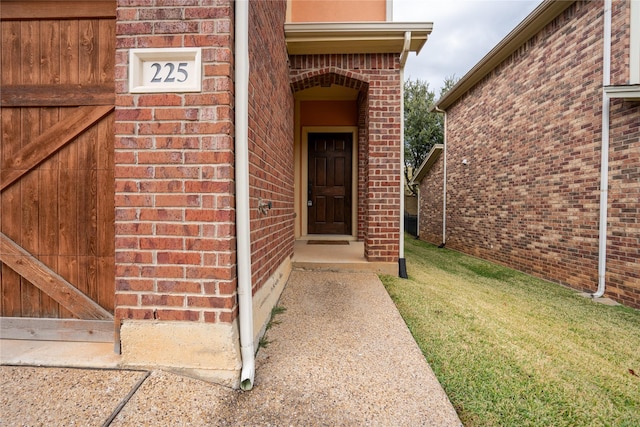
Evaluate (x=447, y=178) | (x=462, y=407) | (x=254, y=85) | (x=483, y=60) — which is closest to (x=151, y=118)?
(x=254, y=85)

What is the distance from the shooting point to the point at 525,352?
2006 mm

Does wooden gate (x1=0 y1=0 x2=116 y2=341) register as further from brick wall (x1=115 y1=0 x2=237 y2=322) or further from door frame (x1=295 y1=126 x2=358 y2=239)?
door frame (x1=295 y1=126 x2=358 y2=239)

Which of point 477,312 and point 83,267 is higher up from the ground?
point 83,267

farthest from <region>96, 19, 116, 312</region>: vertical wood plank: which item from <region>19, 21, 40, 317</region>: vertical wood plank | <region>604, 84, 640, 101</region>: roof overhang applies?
<region>604, 84, 640, 101</region>: roof overhang

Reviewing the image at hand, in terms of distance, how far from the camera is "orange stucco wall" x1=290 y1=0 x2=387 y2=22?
3.83m

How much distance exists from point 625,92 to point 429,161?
19.9 feet

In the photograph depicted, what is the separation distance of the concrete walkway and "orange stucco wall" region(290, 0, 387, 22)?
4.18 metres

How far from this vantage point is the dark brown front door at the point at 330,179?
5715mm

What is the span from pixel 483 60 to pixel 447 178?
127 inches

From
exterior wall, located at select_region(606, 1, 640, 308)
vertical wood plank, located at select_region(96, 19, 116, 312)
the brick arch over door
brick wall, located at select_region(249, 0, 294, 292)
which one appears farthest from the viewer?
the brick arch over door

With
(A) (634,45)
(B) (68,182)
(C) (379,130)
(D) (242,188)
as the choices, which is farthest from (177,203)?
(A) (634,45)

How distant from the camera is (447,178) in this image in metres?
8.20

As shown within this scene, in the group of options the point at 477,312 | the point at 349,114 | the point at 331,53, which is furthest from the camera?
the point at 349,114

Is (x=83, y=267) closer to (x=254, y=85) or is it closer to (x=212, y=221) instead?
(x=212, y=221)
